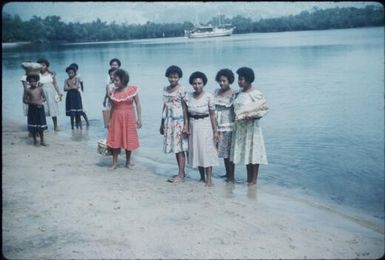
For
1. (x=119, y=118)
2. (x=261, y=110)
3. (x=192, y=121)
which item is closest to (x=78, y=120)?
(x=119, y=118)

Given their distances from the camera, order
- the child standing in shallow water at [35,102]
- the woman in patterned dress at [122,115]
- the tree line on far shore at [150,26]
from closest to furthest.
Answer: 1. the woman in patterned dress at [122,115]
2. the child standing in shallow water at [35,102]
3. the tree line on far shore at [150,26]

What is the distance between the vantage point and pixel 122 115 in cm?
661

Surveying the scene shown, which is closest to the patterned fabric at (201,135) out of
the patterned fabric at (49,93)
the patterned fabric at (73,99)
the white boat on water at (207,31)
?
the patterned fabric at (73,99)

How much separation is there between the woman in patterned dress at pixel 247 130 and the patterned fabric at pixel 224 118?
95 mm

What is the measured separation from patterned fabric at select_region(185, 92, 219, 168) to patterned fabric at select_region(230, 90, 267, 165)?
316 millimetres

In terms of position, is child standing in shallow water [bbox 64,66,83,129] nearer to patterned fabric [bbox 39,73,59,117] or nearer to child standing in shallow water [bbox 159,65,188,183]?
patterned fabric [bbox 39,73,59,117]

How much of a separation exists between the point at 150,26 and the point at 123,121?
120 m

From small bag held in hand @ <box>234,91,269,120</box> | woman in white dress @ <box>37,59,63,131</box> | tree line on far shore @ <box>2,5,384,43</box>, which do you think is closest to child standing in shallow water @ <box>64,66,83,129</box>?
woman in white dress @ <box>37,59,63,131</box>

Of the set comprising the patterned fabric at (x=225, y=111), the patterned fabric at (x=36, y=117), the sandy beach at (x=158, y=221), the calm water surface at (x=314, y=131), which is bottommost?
the calm water surface at (x=314, y=131)

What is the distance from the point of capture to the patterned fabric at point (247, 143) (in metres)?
5.96

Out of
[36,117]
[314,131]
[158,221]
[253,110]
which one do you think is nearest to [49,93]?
[36,117]

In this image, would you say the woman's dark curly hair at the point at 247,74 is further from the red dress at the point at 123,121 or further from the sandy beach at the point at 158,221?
the red dress at the point at 123,121

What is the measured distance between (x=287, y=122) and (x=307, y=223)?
7.40 m

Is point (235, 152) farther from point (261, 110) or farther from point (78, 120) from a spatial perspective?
point (78, 120)
